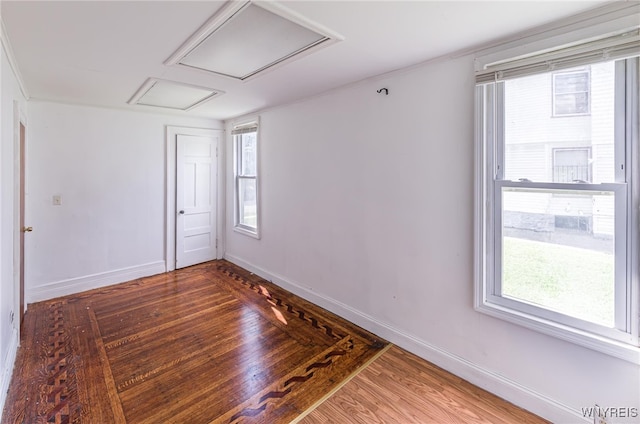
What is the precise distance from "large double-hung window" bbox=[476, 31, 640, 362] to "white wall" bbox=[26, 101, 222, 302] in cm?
409

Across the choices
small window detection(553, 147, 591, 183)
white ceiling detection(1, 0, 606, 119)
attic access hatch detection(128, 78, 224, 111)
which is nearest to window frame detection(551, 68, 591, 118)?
small window detection(553, 147, 591, 183)

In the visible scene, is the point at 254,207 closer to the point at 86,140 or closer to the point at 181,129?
the point at 181,129

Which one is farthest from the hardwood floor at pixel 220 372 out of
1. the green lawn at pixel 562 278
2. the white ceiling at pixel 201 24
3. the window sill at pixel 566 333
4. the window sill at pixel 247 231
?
the white ceiling at pixel 201 24

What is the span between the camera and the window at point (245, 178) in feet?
14.5

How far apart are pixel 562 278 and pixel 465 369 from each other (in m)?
0.90

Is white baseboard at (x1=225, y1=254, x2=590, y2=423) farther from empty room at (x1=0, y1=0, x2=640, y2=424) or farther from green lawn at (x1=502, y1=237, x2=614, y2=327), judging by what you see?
green lawn at (x1=502, y1=237, x2=614, y2=327)

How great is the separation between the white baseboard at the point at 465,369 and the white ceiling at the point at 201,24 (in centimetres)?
216

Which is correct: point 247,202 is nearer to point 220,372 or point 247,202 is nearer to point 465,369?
point 220,372

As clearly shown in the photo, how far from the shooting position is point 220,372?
2205 millimetres

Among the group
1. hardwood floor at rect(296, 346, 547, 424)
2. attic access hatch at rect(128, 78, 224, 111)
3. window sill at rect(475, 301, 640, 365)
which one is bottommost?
hardwood floor at rect(296, 346, 547, 424)

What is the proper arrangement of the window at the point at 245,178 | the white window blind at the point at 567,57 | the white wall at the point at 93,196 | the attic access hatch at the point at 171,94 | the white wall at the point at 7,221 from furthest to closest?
1. the window at the point at 245,178
2. the white wall at the point at 93,196
3. the attic access hatch at the point at 171,94
4. the white wall at the point at 7,221
5. the white window blind at the point at 567,57

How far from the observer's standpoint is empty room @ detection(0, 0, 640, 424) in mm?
1620

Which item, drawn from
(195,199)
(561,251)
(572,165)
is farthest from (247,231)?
(572,165)

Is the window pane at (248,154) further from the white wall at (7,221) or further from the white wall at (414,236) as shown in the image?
the white wall at (7,221)
